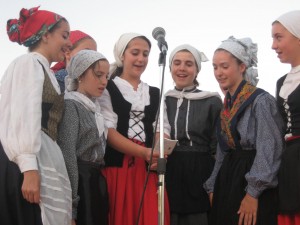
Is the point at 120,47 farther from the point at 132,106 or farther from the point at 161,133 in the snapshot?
the point at 161,133

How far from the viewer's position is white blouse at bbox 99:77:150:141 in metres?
3.42

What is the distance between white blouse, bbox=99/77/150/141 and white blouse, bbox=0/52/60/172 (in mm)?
848

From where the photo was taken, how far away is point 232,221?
3131 mm

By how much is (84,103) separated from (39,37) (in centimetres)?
52

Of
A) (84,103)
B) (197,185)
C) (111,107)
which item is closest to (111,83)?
(111,107)

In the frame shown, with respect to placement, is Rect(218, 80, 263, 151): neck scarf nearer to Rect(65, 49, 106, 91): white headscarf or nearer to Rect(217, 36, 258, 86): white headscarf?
Rect(217, 36, 258, 86): white headscarf

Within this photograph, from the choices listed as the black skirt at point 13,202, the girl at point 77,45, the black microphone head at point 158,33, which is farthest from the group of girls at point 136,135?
the black microphone head at point 158,33

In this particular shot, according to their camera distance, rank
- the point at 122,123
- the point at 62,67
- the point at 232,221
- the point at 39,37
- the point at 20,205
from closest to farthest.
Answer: the point at 20,205, the point at 39,37, the point at 232,221, the point at 122,123, the point at 62,67

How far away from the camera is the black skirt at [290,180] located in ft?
9.12

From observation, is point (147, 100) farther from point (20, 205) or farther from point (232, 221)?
point (20, 205)

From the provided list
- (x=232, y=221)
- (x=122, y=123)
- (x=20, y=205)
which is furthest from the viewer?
(x=122, y=123)

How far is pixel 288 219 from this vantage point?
286 centimetres

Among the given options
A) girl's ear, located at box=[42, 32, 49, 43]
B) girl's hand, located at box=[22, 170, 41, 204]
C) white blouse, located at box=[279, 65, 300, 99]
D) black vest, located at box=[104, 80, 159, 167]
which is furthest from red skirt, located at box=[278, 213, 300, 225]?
girl's ear, located at box=[42, 32, 49, 43]

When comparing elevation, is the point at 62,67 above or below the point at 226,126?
above
